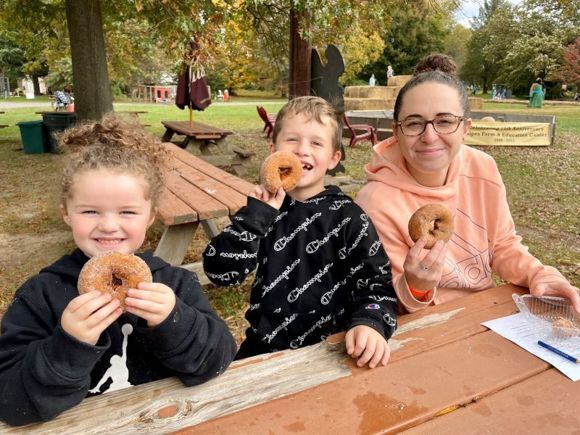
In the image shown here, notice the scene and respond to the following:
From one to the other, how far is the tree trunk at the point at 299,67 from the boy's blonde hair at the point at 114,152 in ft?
22.4

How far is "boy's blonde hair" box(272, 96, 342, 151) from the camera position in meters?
1.86

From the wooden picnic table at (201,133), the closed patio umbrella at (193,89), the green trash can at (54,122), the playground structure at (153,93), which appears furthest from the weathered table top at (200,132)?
the playground structure at (153,93)

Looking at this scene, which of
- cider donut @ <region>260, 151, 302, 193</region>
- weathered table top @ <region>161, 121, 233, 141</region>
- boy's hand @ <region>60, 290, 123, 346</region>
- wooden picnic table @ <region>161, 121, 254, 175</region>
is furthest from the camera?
weathered table top @ <region>161, 121, 233, 141</region>

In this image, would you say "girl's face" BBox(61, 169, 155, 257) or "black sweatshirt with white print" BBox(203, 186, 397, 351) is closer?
"girl's face" BBox(61, 169, 155, 257)

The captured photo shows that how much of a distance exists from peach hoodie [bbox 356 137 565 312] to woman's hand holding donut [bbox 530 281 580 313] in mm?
149

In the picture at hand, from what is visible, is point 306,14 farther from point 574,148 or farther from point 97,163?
point 574,148

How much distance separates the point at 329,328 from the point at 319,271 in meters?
0.24

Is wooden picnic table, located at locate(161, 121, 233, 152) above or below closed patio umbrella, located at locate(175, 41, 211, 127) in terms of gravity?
below

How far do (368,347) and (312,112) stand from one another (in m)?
0.92

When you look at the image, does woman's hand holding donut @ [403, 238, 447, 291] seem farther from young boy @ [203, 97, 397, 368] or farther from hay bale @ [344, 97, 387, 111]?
hay bale @ [344, 97, 387, 111]

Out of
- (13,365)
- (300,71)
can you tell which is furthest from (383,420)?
(300,71)

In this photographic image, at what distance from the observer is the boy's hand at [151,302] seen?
114 centimetres

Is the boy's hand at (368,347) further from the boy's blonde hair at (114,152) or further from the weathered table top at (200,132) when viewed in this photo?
the weathered table top at (200,132)

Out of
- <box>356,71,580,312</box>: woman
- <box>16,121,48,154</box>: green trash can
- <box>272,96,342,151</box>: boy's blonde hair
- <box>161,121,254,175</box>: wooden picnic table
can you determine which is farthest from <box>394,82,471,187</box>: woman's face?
<box>16,121,48,154</box>: green trash can
